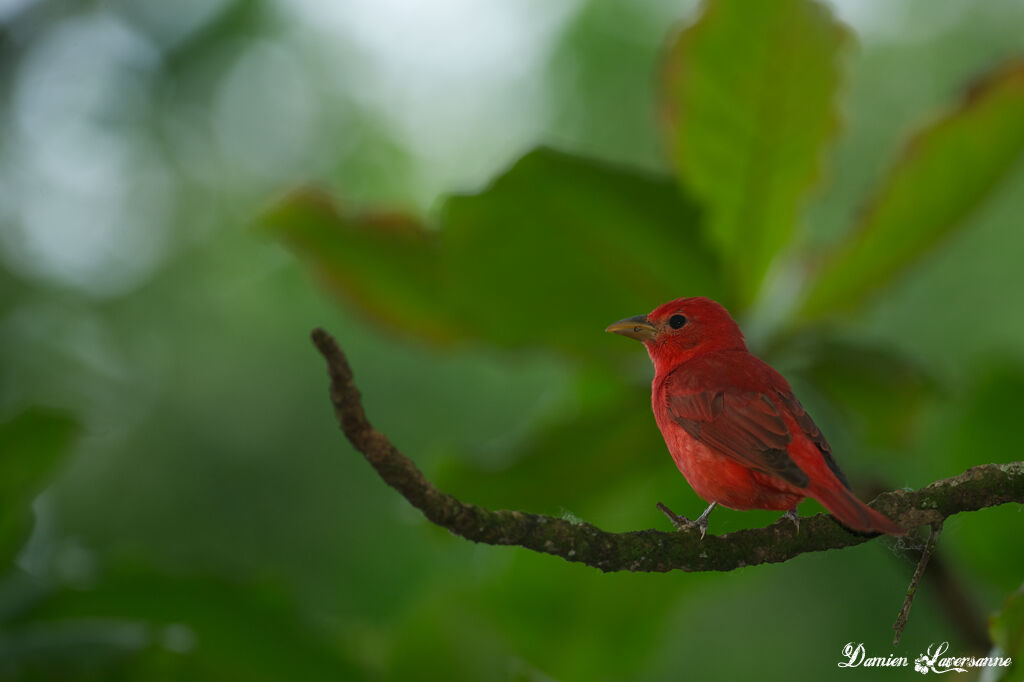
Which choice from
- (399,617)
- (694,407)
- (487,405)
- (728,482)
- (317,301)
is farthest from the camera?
(317,301)

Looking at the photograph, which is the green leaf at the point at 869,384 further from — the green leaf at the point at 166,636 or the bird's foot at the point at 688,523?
the green leaf at the point at 166,636

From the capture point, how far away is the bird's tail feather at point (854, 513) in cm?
118

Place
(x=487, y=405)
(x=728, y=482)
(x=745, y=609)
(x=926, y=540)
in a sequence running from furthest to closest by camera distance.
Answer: (x=487, y=405) < (x=745, y=609) < (x=728, y=482) < (x=926, y=540)

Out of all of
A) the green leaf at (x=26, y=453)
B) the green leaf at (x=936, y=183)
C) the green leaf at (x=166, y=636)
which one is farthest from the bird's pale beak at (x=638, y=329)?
the green leaf at (x=26, y=453)

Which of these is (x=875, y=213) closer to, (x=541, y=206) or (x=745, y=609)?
(x=541, y=206)

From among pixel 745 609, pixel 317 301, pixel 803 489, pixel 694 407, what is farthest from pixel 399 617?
pixel 317 301

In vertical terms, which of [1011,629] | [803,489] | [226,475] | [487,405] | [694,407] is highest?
[487,405]

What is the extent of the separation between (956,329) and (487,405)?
2966mm

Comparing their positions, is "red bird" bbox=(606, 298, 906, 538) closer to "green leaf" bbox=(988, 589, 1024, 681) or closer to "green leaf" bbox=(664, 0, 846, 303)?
"green leaf" bbox=(988, 589, 1024, 681)

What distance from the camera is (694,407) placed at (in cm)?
174

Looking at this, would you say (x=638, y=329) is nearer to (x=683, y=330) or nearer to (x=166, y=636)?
(x=683, y=330)

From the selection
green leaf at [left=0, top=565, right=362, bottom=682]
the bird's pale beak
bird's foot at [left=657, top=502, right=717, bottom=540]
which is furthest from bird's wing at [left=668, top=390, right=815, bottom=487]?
green leaf at [left=0, top=565, right=362, bottom=682]

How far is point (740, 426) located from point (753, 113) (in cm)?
95

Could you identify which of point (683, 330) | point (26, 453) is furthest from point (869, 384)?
point (26, 453)
